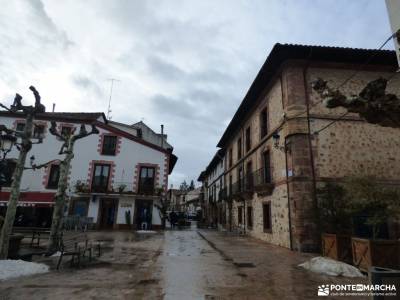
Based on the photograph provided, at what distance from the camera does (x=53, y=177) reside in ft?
66.9

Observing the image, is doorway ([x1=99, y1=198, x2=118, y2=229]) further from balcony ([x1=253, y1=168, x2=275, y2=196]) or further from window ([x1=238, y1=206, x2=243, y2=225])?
balcony ([x1=253, y1=168, x2=275, y2=196])

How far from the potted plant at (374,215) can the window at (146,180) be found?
50.1ft

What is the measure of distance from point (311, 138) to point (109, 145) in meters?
16.1

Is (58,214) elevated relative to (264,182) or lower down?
lower down

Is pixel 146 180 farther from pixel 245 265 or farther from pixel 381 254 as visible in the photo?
pixel 381 254

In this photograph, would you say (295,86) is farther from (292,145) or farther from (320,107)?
(292,145)

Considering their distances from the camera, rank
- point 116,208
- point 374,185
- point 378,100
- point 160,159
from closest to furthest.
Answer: point 378,100 → point 374,185 → point 116,208 → point 160,159

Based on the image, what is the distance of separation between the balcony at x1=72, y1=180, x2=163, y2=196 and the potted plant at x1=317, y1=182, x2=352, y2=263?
13380 mm

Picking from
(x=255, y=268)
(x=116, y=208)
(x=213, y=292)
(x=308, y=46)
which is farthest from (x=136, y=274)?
(x=116, y=208)

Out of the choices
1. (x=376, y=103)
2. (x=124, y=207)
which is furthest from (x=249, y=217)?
(x=376, y=103)

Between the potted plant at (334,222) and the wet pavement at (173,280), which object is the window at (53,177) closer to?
the wet pavement at (173,280)

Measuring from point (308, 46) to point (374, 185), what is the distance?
20.5ft

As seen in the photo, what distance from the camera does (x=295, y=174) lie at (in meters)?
10.2

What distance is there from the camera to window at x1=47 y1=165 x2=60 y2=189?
20.1 m
